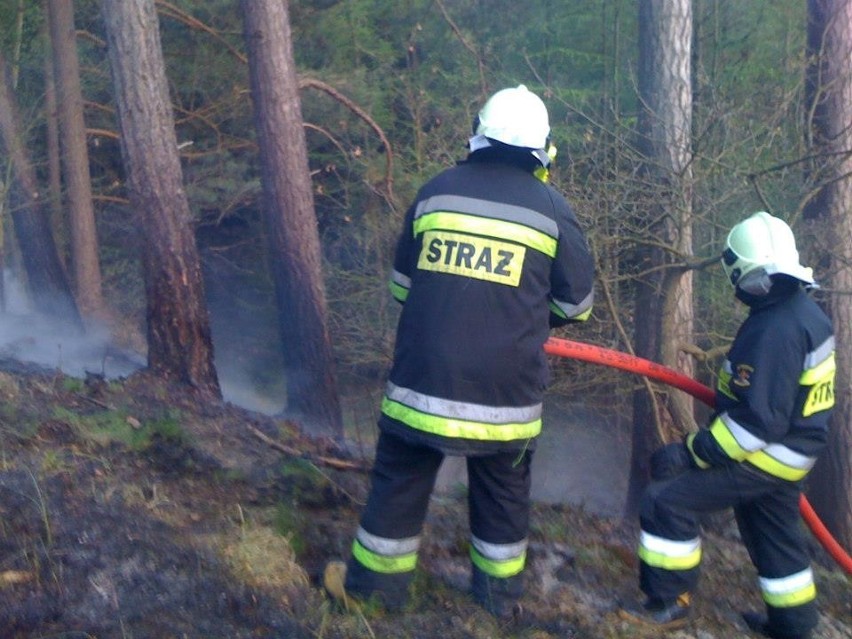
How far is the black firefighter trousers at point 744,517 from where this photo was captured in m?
4.17

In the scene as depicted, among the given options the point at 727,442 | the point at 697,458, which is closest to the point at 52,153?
the point at 697,458

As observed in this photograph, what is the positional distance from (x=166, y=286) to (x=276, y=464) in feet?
7.83

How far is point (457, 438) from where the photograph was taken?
3.72m

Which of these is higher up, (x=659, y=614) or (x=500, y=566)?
A: (x=500, y=566)

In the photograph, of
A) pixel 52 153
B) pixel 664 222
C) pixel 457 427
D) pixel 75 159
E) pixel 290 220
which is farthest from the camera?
pixel 52 153

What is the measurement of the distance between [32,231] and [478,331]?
11.3 m

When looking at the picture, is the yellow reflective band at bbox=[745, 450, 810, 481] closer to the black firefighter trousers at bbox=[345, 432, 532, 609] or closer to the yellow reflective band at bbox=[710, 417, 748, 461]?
the yellow reflective band at bbox=[710, 417, 748, 461]

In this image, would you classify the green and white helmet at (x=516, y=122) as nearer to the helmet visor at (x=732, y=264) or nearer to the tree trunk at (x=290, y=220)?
the helmet visor at (x=732, y=264)

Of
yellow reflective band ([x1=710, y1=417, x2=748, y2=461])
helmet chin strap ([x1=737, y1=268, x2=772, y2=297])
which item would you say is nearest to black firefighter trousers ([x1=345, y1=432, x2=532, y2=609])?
yellow reflective band ([x1=710, y1=417, x2=748, y2=461])

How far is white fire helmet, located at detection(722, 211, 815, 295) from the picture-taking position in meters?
4.08

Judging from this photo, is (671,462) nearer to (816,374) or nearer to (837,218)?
(816,374)

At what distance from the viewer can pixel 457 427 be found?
371 cm

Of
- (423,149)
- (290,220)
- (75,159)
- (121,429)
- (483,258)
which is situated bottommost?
(75,159)

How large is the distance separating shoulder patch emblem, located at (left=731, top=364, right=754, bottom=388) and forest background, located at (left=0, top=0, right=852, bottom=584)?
180 centimetres
